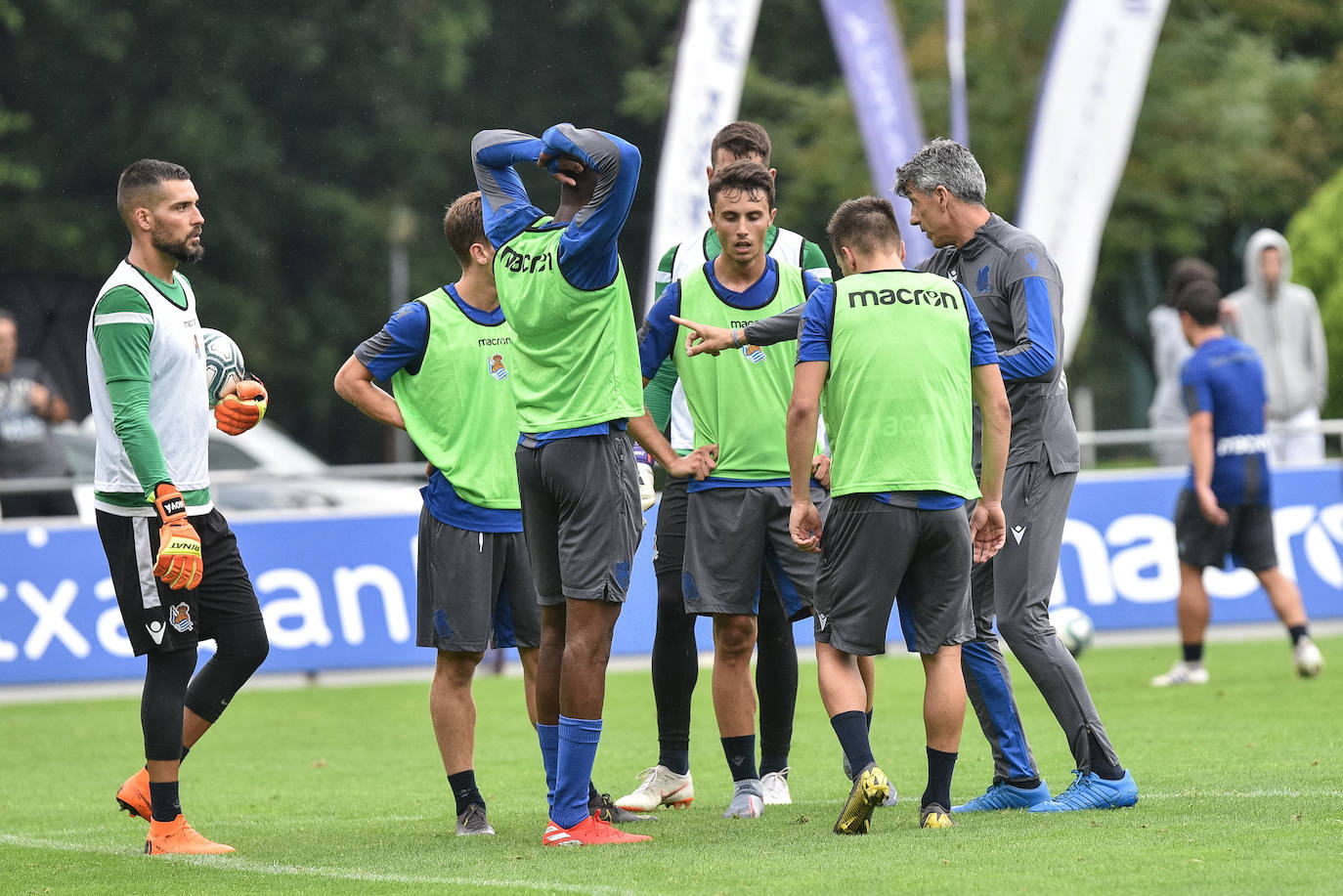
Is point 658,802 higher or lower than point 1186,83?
lower

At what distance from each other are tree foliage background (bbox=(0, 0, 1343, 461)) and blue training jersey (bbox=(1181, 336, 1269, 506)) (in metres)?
18.2

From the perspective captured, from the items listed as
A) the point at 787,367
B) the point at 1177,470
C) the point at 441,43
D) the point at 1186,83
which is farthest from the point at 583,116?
the point at 787,367

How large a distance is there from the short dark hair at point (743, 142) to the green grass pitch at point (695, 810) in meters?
2.63

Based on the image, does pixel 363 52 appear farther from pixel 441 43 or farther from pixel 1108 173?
pixel 1108 173

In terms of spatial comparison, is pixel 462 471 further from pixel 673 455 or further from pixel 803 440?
pixel 803 440

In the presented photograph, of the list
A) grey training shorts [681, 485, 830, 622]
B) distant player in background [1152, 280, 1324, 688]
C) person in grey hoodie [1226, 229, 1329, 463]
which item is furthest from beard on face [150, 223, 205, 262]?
person in grey hoodie [1226, 229, 1329, 463]

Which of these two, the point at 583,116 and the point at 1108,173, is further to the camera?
the point at 583,116

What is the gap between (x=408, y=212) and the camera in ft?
115

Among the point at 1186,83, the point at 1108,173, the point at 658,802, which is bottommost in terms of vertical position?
the point at 658,802

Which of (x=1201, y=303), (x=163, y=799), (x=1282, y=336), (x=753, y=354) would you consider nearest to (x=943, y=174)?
(x=753, y=354)

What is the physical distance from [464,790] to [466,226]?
2.13 m

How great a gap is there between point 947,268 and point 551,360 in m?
1.58

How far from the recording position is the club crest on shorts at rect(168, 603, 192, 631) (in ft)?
21.7

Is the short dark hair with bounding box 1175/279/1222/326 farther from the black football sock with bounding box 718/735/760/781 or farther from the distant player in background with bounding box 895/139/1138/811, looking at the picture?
the black football sock with bounding box 718/735/760/781
